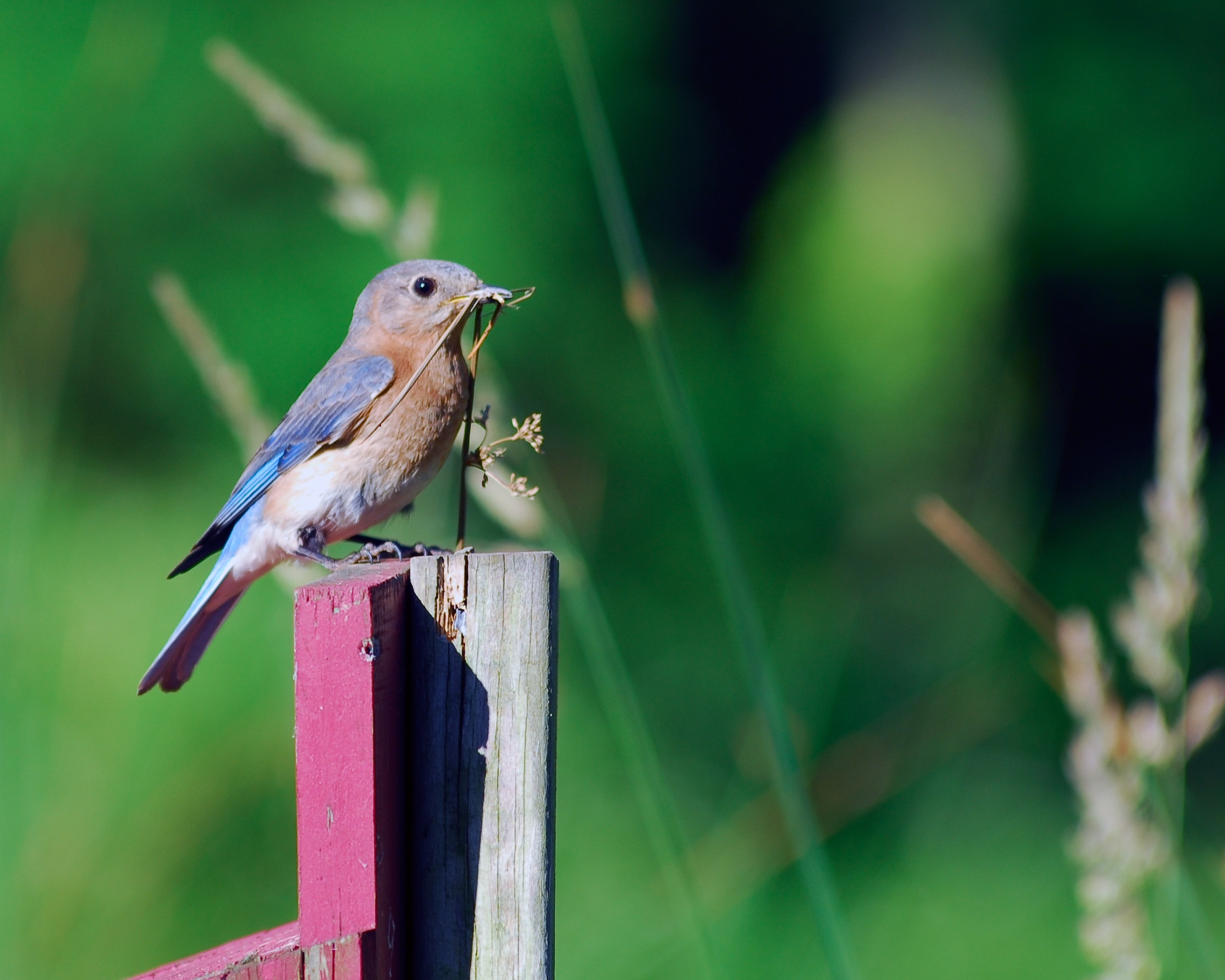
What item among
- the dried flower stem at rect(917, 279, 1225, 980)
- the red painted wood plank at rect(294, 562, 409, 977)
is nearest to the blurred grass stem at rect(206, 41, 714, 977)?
the red painted wood plank at rect(294, 562, 409, 977)

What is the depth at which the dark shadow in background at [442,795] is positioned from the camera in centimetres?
145

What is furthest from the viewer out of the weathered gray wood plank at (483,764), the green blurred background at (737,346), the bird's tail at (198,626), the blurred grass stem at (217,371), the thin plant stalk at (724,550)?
the green blurred background at (737,346)

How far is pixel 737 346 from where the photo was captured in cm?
573

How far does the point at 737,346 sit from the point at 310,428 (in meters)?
3.39

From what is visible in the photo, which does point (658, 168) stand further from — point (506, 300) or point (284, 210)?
point (506, 300)

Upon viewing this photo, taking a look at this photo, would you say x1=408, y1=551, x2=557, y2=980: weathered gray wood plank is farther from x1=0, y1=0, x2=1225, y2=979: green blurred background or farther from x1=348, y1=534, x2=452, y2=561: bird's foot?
x1=0, y1=0, x2=1225, y2=979: green blurred background

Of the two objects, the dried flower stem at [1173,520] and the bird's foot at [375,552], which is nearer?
the dried flower stem at [1173,520]

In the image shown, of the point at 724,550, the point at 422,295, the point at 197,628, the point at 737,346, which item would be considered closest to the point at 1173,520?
the point at 724,550

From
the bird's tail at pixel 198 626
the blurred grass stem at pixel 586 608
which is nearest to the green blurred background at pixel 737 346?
the bird's tail at pixel 198 626

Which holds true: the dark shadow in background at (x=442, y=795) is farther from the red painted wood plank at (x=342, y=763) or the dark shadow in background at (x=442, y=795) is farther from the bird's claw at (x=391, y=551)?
the bird's claw at (x=391, y=551)

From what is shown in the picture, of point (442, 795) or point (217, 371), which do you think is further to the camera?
point (217, 371)

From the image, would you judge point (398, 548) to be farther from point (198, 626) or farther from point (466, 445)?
point (466, 445)

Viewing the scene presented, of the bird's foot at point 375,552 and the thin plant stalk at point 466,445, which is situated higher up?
the bird's foot at point 375,552

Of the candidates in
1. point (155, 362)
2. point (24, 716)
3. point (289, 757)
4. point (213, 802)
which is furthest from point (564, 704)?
point (24, 716)
